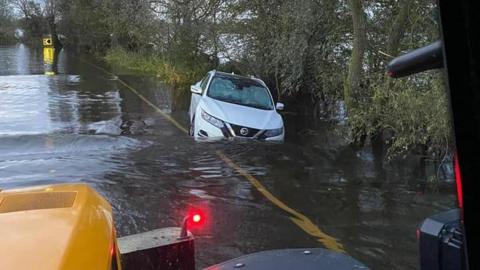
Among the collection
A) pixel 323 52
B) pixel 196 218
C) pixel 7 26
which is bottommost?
pixel 196 218

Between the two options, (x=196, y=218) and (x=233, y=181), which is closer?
(x=196, y=218)

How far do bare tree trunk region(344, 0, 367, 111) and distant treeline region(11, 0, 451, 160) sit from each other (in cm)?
2

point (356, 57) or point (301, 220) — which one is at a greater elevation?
point (356, 57)

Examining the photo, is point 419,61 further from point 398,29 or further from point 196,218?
point 398,29

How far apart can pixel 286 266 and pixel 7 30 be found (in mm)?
103252

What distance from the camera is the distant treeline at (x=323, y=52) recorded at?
9.76m

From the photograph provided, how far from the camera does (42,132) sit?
13938mm

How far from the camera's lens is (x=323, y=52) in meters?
14.6

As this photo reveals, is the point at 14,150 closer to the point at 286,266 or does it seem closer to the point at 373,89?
the point at 373,89

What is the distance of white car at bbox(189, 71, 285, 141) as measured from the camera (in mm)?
12406

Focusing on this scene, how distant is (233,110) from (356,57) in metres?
2.76

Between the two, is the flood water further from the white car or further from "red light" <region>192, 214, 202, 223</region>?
"red light" <region>192, 214, 202, 223</region>

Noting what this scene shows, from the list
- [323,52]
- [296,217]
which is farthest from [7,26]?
[296,217]

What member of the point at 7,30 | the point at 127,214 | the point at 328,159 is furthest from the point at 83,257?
the point at 7,30
